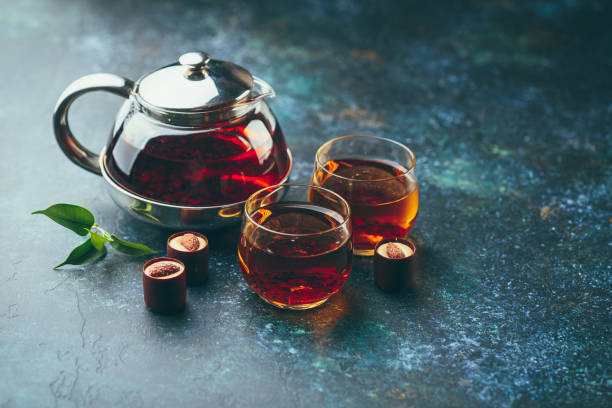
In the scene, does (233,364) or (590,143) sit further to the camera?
(590,143)

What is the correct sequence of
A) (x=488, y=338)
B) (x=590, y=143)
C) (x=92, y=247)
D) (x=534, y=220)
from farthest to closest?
(x=590, y=143)
(x=534, y=220)
(x=92, y=247)
(x=488, y=338)

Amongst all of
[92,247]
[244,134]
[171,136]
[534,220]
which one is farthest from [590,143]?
[92,247]

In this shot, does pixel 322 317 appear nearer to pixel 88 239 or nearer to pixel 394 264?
pixel 394 264

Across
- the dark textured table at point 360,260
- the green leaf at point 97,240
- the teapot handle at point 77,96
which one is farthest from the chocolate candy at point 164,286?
the teapot handle at point 77,96

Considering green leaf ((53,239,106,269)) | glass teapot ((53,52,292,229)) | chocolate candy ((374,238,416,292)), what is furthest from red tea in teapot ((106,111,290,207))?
chocolate candy ((374,238,416,292))

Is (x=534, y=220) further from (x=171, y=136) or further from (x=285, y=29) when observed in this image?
(x=285, y=29)

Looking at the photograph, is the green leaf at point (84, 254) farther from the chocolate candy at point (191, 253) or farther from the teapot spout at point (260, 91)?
the teapot spout at point (260, 91)
